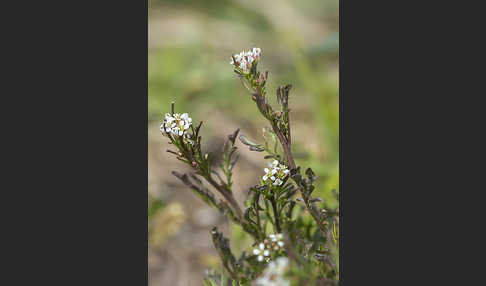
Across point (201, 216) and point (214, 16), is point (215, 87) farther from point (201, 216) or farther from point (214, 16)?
point (201, 216)

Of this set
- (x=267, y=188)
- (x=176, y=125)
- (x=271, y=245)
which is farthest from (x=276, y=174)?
(x=176, y=125)

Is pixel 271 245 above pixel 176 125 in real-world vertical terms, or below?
below

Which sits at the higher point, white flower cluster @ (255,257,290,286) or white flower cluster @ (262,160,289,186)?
white flower cluster @ (262,160,289,186)

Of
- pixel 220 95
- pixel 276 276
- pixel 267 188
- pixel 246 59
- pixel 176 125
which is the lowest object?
pixel 276 276

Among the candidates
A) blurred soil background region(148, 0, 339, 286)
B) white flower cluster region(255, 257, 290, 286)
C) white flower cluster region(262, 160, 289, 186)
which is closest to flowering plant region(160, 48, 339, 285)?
white flower cluster region(262, 160, 289, 186)

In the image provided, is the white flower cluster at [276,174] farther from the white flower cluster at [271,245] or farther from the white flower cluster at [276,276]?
the white flower cluster at [276,276]

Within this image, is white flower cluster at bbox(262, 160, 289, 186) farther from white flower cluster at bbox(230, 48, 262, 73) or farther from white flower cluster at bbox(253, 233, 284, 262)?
white flower cluster at bbox(230, 48, 262, 73)

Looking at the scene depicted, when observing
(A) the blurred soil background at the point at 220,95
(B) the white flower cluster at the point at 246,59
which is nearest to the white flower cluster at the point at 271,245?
(B) the white flower cluster at the point at 246,59

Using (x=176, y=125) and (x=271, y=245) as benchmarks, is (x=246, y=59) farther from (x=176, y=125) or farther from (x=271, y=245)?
(x=271, y=245)
